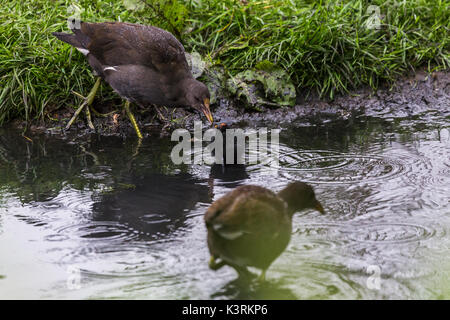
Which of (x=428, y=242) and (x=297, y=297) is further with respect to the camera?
(x=428, y=242)

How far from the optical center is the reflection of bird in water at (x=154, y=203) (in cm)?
446

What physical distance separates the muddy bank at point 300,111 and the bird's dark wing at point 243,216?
340cm

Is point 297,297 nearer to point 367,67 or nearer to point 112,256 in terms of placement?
point 112,256

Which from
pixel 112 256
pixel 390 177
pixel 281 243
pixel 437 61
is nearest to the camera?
pixel 281 243

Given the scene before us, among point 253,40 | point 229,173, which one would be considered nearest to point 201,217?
point 229,173

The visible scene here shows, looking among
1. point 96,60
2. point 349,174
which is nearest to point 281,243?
point 349,174

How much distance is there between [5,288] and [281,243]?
159cm

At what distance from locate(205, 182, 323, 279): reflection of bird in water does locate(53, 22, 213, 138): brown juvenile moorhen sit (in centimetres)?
287

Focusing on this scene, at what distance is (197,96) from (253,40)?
148cm

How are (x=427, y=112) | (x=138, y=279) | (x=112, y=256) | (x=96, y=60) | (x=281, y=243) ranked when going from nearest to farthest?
(x=281, y=243), (x=138, y=279), (x=112, y=256), (x=96, y=60), (x=427, y=112)

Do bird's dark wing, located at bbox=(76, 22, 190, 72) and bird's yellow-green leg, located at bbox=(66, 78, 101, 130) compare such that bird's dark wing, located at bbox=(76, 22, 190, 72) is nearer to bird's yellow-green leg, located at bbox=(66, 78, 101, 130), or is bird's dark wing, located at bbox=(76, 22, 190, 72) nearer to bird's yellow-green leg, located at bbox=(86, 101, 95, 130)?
bird's yellow-green leg, located at bbox=(66, 78, 101, 130)

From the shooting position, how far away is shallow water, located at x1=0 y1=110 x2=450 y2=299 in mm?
3600

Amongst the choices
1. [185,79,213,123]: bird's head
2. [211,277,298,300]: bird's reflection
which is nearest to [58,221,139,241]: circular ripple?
[211,277,298,300]: bird's reflection

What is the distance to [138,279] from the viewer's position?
12.0 feet
